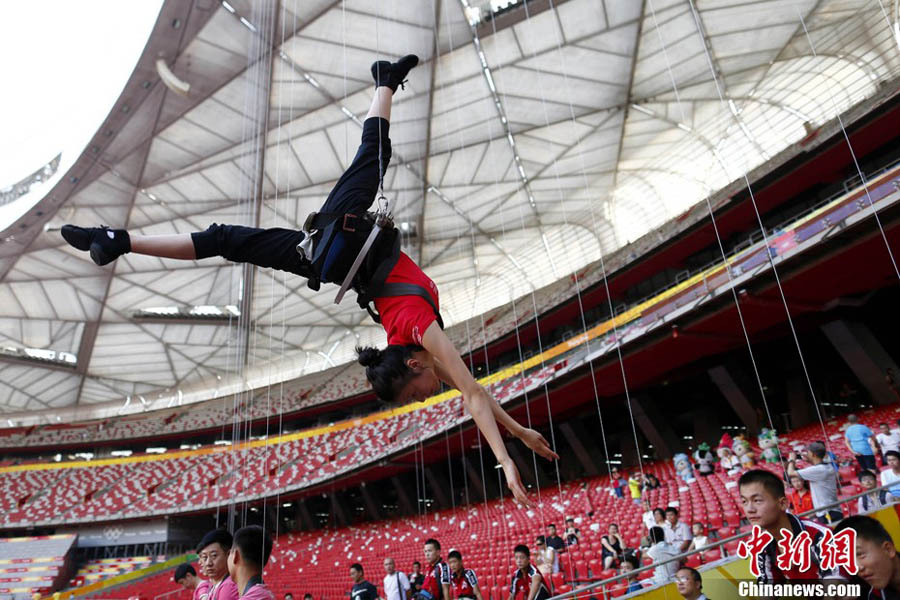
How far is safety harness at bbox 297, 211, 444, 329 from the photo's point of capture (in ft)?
9.25

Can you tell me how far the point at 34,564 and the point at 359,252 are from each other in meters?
30.2

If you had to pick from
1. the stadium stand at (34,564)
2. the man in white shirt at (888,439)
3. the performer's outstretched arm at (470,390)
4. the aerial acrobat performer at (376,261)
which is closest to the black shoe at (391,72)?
the aerial acrobat performer at (376,261)

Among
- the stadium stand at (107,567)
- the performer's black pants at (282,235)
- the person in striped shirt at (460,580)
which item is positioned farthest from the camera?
the stadium stand at (107,567)

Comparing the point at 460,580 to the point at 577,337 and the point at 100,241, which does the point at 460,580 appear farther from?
the point at 577,337

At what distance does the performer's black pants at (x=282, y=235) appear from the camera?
123 inches

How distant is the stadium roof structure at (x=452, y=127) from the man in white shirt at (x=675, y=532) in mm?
10301

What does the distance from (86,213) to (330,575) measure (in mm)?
15342

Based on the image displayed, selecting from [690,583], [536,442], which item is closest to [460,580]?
[690,583]

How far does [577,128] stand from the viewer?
Answer: 21.3 metres

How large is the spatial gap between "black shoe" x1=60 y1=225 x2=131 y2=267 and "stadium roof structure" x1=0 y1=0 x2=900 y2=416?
10840mm

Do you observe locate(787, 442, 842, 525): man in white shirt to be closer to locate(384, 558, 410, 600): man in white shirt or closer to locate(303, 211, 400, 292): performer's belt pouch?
locate(384, 558, 410, 600): man in white shirt

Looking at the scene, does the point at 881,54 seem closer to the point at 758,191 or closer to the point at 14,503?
the point at 758,191

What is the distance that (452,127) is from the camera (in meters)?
19.7

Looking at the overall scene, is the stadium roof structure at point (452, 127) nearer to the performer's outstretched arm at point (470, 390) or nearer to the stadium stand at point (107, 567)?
the stadium stand at point (107, 567)
